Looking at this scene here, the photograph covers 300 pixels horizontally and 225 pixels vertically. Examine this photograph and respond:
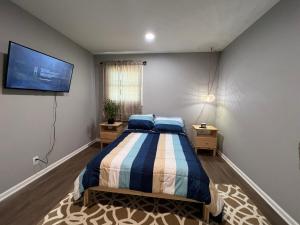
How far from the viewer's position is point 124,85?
4133mm

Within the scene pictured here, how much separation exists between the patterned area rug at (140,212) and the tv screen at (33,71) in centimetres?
159

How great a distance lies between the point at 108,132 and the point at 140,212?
2287mm

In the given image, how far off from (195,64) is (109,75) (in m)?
2.24

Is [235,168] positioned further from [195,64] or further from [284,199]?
[195,64]

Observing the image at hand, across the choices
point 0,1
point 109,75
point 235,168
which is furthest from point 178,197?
point 109,75

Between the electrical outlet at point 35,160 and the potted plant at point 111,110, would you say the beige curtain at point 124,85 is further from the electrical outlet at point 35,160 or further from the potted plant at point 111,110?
the electrical outlet at point 35,160

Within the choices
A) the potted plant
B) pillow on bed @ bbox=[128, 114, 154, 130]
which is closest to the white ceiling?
the potted plant

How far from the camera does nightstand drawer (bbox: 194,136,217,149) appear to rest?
11.4ft

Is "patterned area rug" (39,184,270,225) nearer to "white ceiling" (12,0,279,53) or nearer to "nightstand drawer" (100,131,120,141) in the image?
"nightstand drawer" (100,131,120,141)

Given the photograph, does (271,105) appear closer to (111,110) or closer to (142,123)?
(142,123)

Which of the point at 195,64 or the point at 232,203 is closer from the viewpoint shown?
the point at 232,203

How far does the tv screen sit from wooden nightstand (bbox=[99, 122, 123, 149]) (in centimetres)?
131

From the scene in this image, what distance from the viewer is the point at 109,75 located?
4.17m

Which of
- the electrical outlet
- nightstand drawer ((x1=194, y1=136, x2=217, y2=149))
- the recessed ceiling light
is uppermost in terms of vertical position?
the recessed ceiling light
